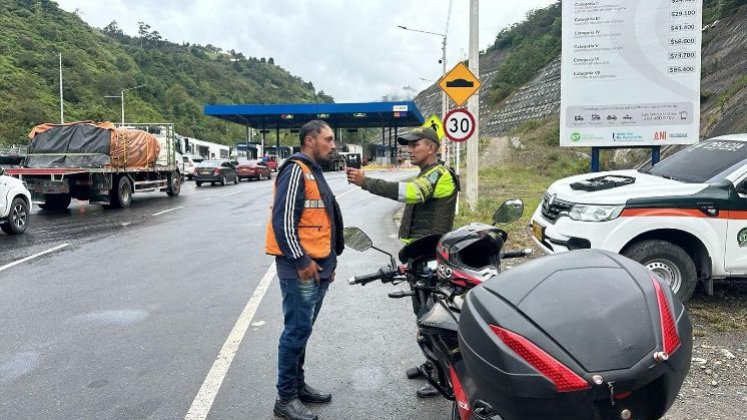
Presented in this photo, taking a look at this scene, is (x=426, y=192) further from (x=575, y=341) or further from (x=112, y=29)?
(x=112, y=29)

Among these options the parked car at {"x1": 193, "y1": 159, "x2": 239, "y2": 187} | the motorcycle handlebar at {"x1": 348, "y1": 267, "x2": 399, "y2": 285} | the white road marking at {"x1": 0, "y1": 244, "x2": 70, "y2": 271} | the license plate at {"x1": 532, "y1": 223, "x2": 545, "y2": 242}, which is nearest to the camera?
the motorcycle handlebar at {"x1": 348, "y1": 267, "x2": 399, "y2": 285}

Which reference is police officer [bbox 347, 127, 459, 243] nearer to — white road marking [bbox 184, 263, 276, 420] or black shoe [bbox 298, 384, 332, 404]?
black shoe [bbox 298, 384, 332, 404]

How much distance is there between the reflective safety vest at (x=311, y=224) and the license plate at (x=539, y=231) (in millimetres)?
3381

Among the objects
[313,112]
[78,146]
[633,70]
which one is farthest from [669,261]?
[313,112]

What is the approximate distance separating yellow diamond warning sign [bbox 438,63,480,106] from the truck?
10.3 meters

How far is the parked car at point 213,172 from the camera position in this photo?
2934 centimetres

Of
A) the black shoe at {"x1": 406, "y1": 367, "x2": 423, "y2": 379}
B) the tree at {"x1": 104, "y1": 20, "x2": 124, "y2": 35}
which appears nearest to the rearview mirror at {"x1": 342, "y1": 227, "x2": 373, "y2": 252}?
the black shoe at {"x1": 406, "y1": 367, "x2": 423, "y2": 379}

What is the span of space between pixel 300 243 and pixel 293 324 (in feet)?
1.75

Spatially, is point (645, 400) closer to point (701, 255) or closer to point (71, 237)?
point (701, 255)

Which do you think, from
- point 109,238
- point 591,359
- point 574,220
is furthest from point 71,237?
point 591,359

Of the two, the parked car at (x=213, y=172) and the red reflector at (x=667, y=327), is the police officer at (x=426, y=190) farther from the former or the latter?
the parked car at (x=213, y=172)

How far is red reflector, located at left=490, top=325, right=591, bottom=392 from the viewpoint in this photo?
6.23 feet

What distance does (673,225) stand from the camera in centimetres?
569

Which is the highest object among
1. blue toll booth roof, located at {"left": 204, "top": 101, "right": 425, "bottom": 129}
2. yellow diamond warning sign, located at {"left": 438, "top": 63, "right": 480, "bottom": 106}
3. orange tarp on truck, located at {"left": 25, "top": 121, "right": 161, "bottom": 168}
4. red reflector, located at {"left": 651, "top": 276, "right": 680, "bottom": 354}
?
blue toll booth roof, located at {"left": 204, "top": 101, "right": 425, "bottom": 129}
